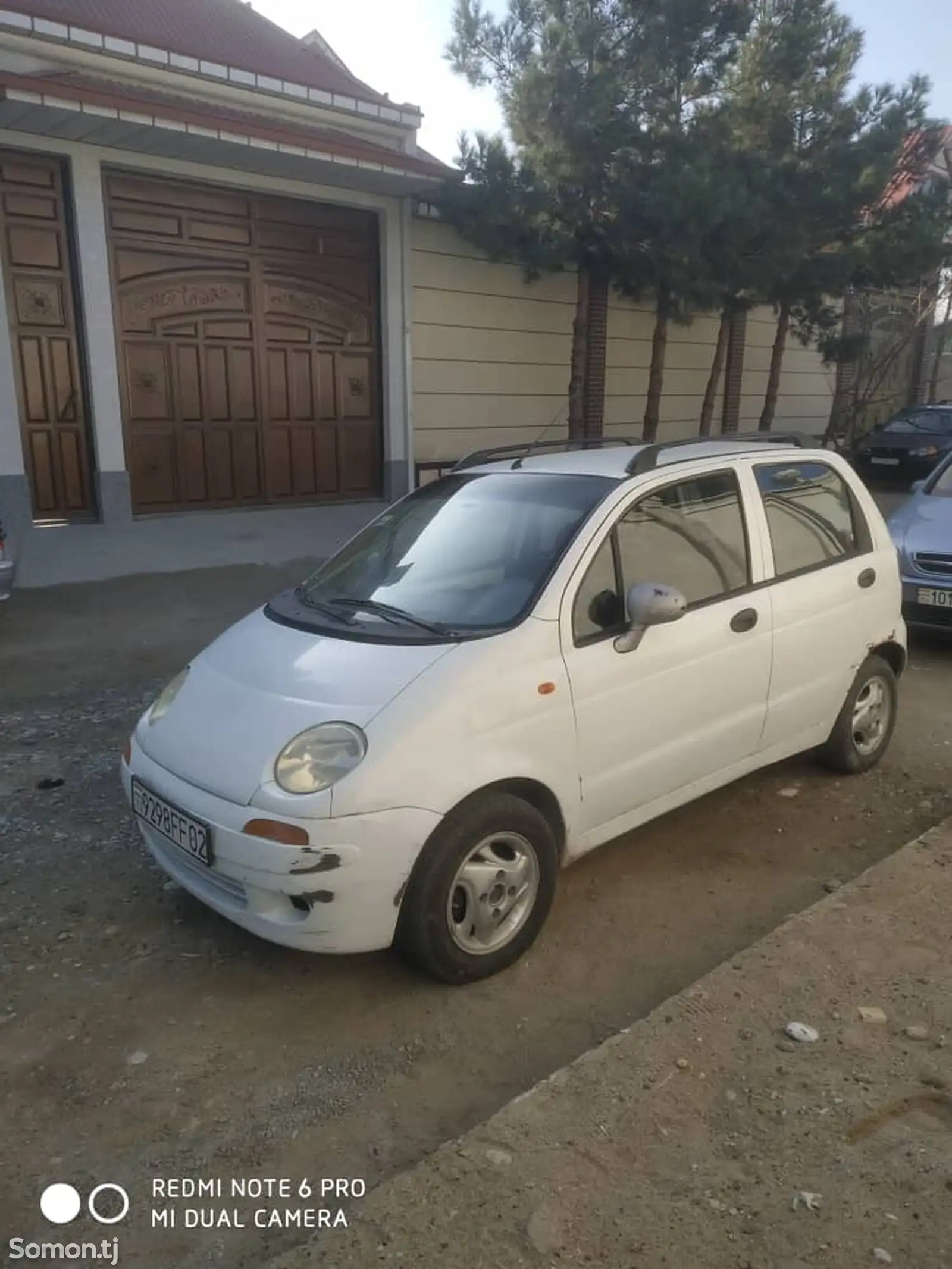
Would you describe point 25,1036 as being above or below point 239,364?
below

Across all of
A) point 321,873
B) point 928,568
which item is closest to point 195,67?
point 928,568

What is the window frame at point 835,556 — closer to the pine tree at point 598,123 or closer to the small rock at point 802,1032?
the small rock at point 802,1032

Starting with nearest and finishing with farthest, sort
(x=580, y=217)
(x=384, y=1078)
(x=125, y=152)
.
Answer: (x=384, y=1078), (x=125, y=152), (x=580, y=217)

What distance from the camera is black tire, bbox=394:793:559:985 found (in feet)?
9.55

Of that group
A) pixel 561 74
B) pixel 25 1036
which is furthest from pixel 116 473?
pixel 25 1036

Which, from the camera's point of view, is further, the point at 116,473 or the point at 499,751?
the point at 116,473

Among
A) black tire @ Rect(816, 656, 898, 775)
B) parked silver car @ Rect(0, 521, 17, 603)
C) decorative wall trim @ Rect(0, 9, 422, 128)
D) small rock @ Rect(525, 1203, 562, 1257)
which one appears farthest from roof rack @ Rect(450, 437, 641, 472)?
decorative wall trim @ Rect(0, 9, 422, 128)

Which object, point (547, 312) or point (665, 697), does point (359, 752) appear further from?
point (547, 312)

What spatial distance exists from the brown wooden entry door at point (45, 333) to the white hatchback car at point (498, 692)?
710 cm

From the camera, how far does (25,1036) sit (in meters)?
2.91

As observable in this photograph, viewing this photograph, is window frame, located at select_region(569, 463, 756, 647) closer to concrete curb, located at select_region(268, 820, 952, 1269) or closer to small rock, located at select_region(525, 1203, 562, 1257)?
concrete curb, located at select_region(268, 820, 952, 1269)

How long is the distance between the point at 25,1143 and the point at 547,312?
44.3 ft

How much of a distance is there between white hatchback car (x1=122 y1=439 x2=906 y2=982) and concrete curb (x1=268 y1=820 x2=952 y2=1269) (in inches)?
27.6

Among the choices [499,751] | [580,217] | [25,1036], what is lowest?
[25,1036]
